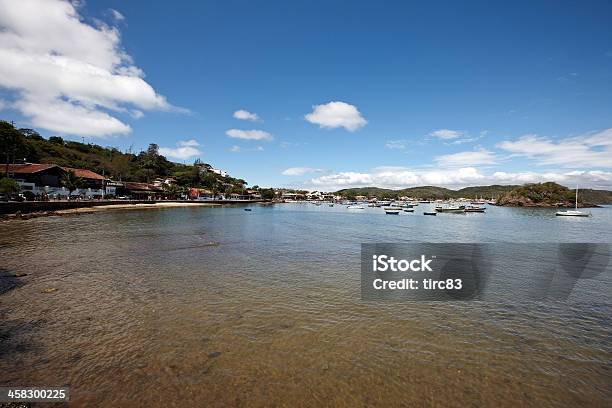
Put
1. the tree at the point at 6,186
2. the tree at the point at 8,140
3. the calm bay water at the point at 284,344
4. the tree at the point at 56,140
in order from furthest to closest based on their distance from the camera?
the tree at the point at 56,140 < the tree at the point at 8,140 < the tree at the point at 6,186 < the calm bay water at the point at 284,344

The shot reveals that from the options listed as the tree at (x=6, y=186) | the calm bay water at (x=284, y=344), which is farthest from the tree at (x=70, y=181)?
the calm bay water at (x=284, y=344)

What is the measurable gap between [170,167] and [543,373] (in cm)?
21771

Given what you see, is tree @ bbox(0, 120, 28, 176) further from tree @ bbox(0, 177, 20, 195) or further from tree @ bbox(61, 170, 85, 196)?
tree @ bbox(0, 177, 20, 195)

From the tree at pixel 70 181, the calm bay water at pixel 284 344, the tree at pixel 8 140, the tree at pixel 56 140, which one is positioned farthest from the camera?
the tree at pixel 56 140

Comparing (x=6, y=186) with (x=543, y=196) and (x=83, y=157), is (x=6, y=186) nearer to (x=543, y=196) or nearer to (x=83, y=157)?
(x=83, y=157)

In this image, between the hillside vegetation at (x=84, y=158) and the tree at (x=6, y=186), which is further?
the hillside vegetation at (x=84, y=158)

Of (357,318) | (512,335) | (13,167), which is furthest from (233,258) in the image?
(13,167)

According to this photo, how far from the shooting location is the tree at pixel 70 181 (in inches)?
2913

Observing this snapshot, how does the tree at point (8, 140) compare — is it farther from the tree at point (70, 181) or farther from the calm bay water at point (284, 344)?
the calm bay water at point (284, 344)

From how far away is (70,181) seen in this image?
74688 mm

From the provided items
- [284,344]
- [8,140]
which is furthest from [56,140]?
[284,344]

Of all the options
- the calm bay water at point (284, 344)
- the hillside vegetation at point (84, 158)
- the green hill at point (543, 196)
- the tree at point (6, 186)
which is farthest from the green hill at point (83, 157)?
the green hill at point (543, 196)

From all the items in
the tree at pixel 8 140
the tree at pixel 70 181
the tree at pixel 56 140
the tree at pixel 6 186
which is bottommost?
the tree at pixel 6 186

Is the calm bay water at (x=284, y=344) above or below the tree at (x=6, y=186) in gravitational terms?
below
